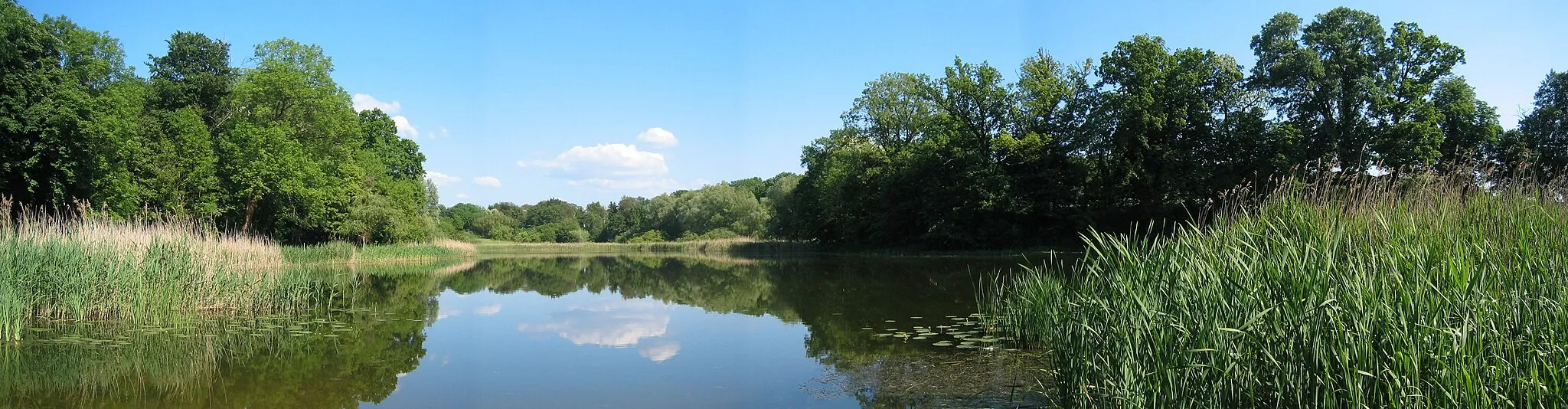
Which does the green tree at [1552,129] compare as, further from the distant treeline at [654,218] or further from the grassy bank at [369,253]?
the grassy bank at [369,253]

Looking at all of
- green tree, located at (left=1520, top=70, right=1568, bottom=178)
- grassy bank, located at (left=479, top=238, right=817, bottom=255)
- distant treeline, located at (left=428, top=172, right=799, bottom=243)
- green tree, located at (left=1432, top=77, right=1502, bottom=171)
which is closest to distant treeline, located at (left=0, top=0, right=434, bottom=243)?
grassy bank, located at (left=479, top=238, right=817, bottom=255)

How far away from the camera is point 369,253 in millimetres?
33594

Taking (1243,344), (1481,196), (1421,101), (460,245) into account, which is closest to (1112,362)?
(1243,344)

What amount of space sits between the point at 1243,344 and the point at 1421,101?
29953 mm

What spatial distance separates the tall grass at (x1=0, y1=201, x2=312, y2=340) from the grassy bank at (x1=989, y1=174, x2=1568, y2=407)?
10846mm

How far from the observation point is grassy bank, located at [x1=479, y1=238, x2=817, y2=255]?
47688mm

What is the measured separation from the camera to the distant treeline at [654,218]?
6159 cm

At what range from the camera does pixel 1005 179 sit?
34.6 m

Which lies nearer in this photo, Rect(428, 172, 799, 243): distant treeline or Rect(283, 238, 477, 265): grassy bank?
Rect(283, 238, 477, 265): grassy bank

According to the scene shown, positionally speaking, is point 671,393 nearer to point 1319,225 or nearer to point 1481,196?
point 1319,225

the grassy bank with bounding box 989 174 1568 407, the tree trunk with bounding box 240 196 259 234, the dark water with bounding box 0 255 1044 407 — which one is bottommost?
the dark water with bounding box 0 255 1044 407

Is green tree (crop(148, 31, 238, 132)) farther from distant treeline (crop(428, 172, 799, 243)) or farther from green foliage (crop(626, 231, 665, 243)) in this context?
green foliage (crop(626, 231, 665, 243))

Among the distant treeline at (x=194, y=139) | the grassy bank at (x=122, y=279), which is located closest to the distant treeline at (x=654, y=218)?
the distant treeline at (x=194, y=139)

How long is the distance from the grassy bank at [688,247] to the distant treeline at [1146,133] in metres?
4.50
